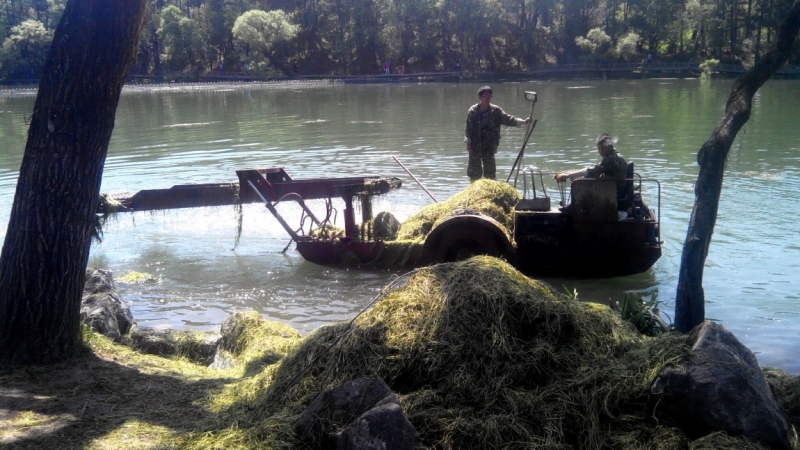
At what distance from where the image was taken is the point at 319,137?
26172mm

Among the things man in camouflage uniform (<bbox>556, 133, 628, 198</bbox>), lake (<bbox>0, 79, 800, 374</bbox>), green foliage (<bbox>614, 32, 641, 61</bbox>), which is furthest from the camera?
green foliage (<bbox>614, 32, 641, 61</bbox>)

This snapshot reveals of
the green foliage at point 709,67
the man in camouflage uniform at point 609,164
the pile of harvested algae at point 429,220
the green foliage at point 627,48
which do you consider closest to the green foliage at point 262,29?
the green foliage at point 627,48

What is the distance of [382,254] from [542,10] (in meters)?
78.7

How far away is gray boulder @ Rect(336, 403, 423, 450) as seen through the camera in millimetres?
4133

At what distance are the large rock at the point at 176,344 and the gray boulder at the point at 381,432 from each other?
362 centimetres

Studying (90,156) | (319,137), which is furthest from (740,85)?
(319,137)

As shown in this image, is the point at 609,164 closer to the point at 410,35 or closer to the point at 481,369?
the point at 481,369

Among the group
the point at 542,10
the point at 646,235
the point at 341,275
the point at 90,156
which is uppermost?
the point at 542,10

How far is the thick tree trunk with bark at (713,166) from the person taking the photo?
5.87 metres

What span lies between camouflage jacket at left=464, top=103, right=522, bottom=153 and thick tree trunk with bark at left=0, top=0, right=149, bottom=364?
22.7 ft

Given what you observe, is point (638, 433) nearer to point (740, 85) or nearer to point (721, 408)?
point (721, 408)

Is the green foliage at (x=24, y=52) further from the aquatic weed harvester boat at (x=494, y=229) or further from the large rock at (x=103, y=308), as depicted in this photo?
the large rock at (x=103, y=308)

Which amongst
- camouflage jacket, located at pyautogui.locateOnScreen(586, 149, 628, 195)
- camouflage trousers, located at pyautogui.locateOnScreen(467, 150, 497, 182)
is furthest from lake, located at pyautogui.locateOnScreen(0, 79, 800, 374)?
camouflage trousers, located at pyautogui.locateOnScreen(467, 150, 497, 182)

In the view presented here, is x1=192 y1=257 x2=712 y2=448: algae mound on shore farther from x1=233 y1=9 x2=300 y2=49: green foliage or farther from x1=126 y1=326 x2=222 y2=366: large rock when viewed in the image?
x1=233 y1=9 x2=300 y2=49: green foliage
